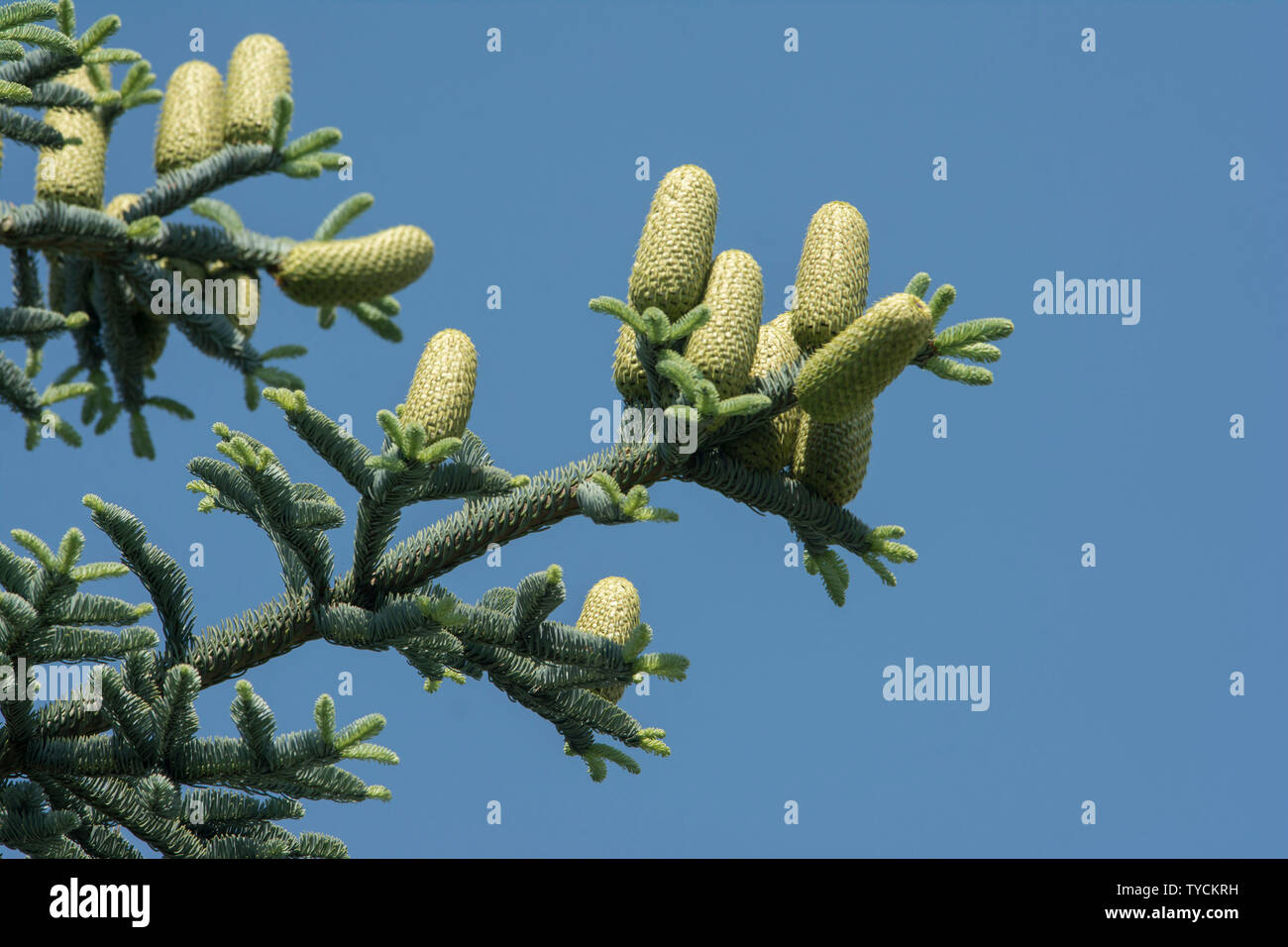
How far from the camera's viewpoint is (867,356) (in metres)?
4.88

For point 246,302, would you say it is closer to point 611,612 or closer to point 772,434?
point 611,612

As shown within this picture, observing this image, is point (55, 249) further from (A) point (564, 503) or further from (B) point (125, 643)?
(A) point (564, 503)

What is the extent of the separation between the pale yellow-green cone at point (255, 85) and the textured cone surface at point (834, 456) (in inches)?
132

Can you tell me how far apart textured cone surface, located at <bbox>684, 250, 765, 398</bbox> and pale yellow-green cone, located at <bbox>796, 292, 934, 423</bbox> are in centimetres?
32

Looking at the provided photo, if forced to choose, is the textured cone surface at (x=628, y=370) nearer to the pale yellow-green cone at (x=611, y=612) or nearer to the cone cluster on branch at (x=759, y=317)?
the cone cluster on branch at (x=759, y=317)

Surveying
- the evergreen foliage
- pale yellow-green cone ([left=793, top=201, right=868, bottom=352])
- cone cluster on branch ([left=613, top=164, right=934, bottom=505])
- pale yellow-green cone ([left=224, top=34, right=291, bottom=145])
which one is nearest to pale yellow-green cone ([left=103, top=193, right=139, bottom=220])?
pale yellow-green cone ([left=224, top=34, right=291, bottom=145])

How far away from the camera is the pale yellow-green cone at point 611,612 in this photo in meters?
6.09

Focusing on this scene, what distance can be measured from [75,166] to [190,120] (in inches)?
25.7

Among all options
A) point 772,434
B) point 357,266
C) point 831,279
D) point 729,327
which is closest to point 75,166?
point 357,266

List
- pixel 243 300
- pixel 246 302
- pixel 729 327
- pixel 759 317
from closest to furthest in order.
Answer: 1. pixel 729 327
2. pixel 759 317
3. pixel 243 300
4. pixel 246 302

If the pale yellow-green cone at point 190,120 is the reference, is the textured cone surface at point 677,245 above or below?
below

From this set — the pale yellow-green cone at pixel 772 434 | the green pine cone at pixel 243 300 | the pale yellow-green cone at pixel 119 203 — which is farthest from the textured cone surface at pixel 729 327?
the pale yellow-green cone at pixel 119 203

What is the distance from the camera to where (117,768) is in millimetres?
5332

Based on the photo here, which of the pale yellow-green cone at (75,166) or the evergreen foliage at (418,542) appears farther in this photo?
the pale yellow-green cone at (75,166)
